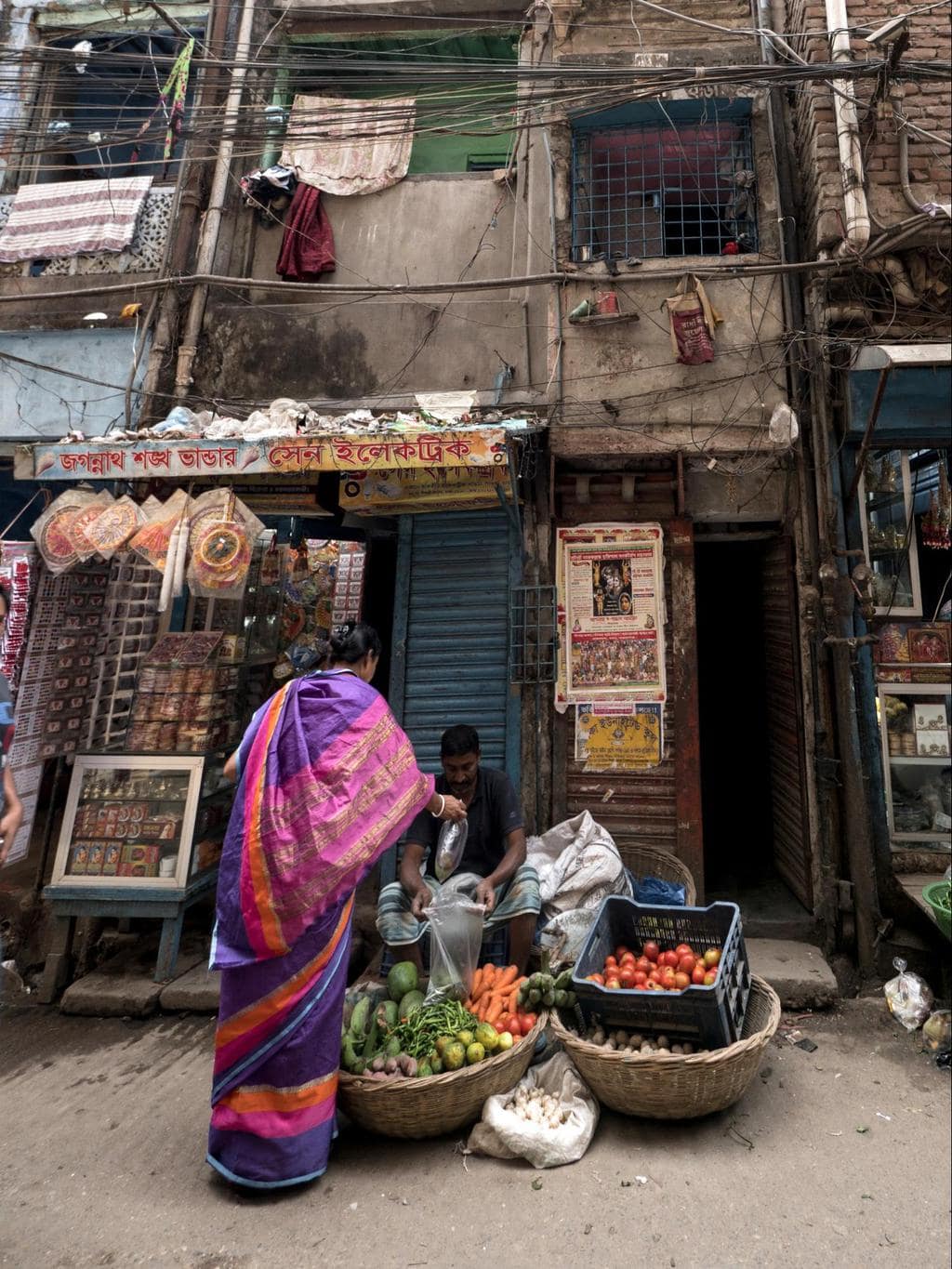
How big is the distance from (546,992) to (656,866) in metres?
1.73

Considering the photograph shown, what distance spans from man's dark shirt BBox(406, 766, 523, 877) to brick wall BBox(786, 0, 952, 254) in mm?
4488

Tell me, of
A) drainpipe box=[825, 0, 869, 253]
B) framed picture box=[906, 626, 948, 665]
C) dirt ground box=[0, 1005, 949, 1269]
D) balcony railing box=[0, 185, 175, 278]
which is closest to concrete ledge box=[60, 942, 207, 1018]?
dirt ground box=[0, 1005, 949, 1269]

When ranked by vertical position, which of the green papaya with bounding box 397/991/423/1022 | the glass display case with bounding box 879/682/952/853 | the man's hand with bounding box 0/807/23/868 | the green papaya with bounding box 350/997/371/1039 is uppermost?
the glass display case with bounding box 879/682/952/853

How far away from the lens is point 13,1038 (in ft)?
14.2

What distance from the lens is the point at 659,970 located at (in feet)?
11.3

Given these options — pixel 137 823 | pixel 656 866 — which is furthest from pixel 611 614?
pixel 137 823

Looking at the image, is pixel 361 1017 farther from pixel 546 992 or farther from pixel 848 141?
pixel 848 141

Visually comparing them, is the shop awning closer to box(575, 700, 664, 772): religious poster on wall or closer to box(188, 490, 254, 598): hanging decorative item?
box(188, 490, 254, 598): hanging decorative item

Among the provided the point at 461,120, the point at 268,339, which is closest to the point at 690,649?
the point at 268,339

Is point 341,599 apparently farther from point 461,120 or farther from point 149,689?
point 461,120

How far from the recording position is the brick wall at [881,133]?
489cm

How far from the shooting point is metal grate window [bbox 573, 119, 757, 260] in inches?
224

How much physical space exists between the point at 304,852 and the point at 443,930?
1.11 metres

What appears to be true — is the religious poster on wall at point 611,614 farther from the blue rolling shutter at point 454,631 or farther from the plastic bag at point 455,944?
the plastic bag at point 455,944
